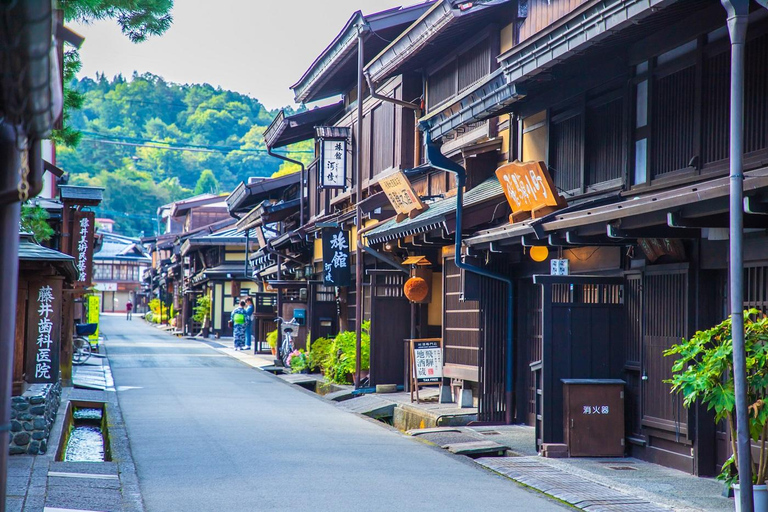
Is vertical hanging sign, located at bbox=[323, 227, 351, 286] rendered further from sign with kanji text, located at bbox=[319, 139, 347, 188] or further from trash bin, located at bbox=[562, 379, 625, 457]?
trash bin, located at bbox=[562, 379, 625, 457]

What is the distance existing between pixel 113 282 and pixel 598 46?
353 ft

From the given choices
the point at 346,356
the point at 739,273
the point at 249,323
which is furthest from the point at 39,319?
the point at 249,323

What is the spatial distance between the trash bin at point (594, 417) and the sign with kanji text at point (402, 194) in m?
7.69

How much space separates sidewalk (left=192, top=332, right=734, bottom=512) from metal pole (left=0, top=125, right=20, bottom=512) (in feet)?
24.1

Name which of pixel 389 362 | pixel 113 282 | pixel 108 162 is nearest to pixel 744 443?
pixel 389 362

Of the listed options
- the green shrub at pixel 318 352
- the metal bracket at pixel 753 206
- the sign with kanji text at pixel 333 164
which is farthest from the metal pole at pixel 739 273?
the green shrub at pixel 318 352

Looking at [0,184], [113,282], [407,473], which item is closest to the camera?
[0,184]

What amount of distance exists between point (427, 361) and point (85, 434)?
22.6ft

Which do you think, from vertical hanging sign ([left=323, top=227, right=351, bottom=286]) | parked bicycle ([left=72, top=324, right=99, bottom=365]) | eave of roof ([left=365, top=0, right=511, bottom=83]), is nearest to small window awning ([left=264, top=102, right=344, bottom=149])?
vertical hanging sign ([left=323, top=227, right=351, bottom=286])

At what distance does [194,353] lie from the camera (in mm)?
40281

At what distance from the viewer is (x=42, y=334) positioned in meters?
17.8

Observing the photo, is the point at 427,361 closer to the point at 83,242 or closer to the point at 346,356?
the point at 346,356

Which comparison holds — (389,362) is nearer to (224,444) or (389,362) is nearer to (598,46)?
(224,444)

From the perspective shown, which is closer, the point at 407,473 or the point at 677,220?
the point at 677,220
